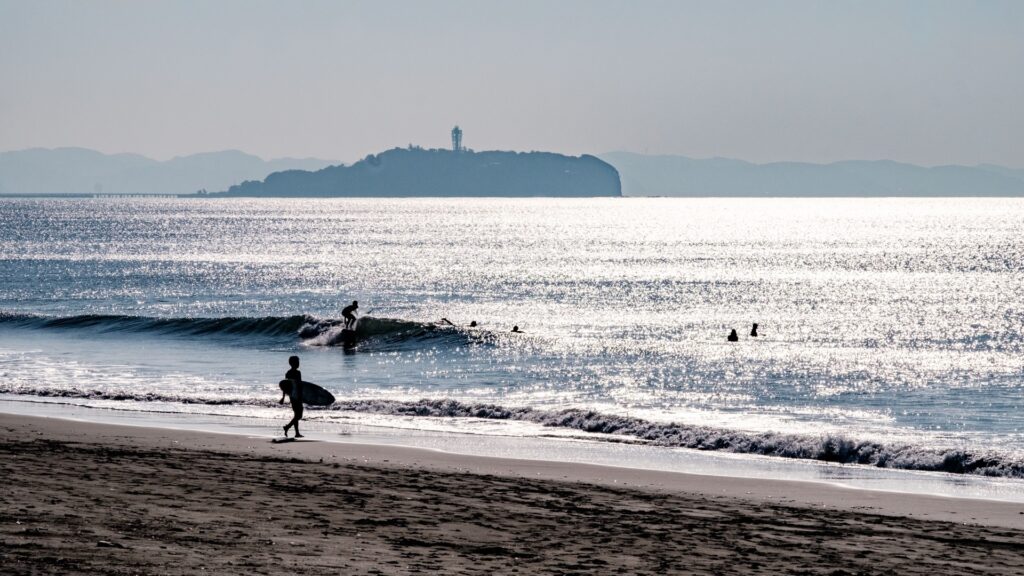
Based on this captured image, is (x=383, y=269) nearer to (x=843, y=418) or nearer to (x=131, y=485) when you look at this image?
(x=843, y=418)

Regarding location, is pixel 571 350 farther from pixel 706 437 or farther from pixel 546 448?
pixel 546 448

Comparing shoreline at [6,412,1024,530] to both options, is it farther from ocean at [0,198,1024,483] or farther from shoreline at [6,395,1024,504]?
ocean at [0,198,1024,483]

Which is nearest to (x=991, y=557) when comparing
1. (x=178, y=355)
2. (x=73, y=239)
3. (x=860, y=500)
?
(x=860, y=500)

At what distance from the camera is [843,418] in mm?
27781

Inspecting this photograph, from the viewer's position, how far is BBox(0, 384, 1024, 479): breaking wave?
20.9 metres

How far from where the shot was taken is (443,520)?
1334 centimetres

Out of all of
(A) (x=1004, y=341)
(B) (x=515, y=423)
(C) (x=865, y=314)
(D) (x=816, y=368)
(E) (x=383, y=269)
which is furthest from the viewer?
(E) (x=383, y=269)

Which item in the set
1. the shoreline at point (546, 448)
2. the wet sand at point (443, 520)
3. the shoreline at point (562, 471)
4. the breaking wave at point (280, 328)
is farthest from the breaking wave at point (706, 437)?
the breaking wave at point (280, 328)

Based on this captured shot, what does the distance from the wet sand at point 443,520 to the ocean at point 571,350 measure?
189 inches

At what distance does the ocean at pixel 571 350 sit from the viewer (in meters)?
25.7

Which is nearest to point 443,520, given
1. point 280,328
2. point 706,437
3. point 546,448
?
point 546,448

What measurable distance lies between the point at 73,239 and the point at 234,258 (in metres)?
47.8

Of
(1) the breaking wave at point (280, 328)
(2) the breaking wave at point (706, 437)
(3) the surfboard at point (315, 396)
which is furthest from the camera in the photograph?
(1) the breaking wave at point (280, 328)

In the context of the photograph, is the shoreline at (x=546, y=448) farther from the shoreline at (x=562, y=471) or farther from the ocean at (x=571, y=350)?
the shoreline at (x=562, y=471)
